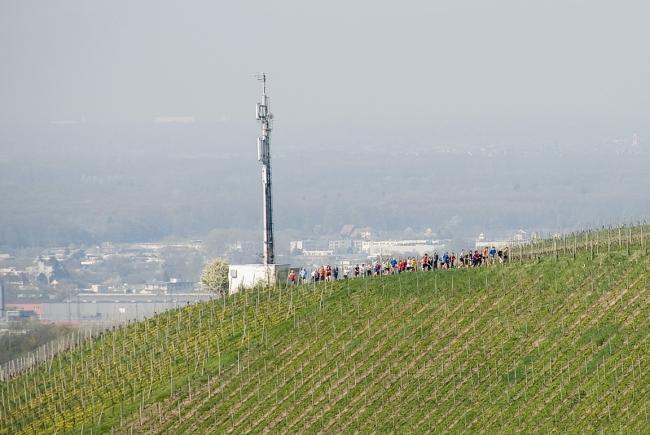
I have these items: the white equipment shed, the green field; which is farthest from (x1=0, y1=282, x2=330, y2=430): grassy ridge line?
the white equipment shed

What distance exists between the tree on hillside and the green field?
493 inches

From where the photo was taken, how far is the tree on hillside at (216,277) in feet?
351

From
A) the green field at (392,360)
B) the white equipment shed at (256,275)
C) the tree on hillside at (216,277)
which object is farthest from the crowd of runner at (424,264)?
the tree on hillside at (216,277)

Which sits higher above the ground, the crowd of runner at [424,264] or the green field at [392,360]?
the crowd of runner at [424,264]

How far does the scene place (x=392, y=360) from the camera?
73.9 m

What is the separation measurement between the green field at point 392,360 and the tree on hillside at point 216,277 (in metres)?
12.5

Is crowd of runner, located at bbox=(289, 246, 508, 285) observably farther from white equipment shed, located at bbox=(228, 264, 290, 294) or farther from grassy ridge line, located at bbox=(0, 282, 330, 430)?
grassy ridge line, located at bbox=(0, 282, 330, 430)

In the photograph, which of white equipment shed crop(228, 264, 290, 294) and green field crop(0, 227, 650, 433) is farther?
white equipment shed crop(228, 264, 290, 294)

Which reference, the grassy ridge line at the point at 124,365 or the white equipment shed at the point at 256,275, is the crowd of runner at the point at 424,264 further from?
the grassy ridge line at the point at 124,365

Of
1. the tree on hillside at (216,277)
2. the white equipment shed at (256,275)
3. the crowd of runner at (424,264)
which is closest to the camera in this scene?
the crowd of runner at (424,264)

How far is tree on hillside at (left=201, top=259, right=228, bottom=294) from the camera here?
107 m

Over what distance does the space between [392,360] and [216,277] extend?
34.7m

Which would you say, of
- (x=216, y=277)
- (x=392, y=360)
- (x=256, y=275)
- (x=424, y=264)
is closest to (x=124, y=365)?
(x=256, y=275)

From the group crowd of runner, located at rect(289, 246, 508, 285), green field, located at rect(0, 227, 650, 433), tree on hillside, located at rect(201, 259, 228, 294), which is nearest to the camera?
green field, located at rect(0, 227, 650, 433)
